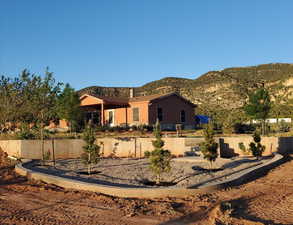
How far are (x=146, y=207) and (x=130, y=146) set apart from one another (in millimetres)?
12048

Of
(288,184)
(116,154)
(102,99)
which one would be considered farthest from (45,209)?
(102,99)

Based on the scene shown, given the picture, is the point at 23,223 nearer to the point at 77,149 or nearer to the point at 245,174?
the point at 245,174

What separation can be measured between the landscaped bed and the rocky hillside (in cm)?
4687

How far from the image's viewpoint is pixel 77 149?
20.2 metres

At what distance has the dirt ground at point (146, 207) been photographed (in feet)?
23.8

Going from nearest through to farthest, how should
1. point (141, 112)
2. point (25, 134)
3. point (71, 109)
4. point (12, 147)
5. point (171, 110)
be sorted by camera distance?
point (12, 147)
point (25, 134)
point (71, 109)
point (141, 112)
point (171, 110)

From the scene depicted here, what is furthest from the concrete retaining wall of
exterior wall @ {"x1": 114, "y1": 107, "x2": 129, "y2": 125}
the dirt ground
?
exterior wall @ {"x1": 114, "y1": 107, "x2": 129, "y2": 125}

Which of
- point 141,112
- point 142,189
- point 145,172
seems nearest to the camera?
point 142,189

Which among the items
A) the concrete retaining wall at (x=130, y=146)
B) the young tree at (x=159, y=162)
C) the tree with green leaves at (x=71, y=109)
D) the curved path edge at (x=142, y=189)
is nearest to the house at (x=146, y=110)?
the tree with green leaves at (x=71, y=109)

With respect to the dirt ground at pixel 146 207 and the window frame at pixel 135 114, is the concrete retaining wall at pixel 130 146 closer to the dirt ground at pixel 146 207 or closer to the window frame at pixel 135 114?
the dirt ground at pixel 146 207

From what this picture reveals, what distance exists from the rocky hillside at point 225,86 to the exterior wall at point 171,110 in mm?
27797

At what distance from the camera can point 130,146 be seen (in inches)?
800

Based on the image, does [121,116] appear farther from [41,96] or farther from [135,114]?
[41,96]

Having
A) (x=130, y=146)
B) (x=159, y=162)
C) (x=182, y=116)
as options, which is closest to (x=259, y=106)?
(x=182, y=116)
